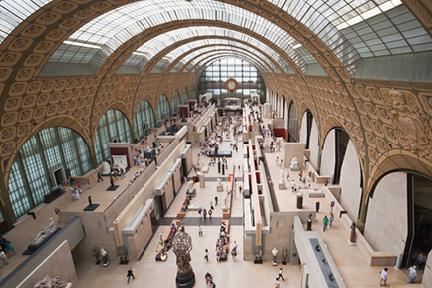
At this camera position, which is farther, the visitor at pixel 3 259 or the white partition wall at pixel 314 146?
the white partition wall at pixel 314 146

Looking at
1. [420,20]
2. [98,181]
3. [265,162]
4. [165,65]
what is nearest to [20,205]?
[98,181]

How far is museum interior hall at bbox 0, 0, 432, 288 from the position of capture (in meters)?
12.6

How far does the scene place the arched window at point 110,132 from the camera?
2993 centimetres

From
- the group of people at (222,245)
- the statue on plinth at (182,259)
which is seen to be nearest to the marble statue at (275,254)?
the group of people at (222,245)

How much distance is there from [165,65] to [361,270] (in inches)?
1490

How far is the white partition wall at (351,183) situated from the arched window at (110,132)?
902 inches

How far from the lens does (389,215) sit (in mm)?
14320

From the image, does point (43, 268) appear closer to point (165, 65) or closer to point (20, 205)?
point (20, 205)

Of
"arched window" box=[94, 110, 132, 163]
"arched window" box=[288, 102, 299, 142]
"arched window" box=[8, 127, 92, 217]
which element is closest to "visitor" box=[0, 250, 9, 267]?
"arched window" box=[8, 127, 92, 217]

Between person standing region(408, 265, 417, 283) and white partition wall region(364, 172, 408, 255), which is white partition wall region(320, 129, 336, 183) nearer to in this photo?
white partition wall region(364, 172, 408, 255)

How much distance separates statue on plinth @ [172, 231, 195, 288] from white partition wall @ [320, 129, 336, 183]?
12925mm

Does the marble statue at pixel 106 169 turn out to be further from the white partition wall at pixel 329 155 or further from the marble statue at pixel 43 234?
the white partition wall at pixel 329 155

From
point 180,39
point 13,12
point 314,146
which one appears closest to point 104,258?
point 13,12

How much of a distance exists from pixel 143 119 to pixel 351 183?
31.3 metres
